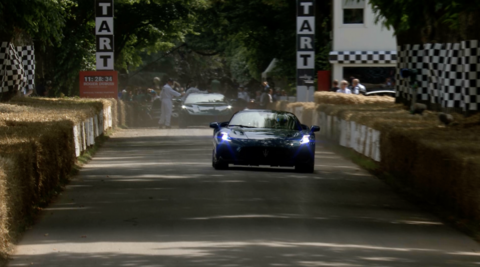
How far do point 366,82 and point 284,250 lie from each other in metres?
31.8

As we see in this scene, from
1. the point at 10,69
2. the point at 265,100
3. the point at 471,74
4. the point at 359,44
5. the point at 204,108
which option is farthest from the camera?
the point at 265,100

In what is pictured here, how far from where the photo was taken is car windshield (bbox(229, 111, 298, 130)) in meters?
17.7

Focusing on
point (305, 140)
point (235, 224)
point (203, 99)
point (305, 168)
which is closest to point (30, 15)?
point (305, 140)

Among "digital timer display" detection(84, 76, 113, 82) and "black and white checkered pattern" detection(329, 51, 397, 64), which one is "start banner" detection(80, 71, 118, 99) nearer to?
"digital timer display" detection(84, 76, 113, 82)

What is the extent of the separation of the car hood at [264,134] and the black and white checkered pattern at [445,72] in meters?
3.83

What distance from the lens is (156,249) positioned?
9.02m

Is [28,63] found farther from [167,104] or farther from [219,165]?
[219,165]

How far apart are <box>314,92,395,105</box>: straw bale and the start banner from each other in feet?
24.9

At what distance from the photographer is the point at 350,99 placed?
27.9 m

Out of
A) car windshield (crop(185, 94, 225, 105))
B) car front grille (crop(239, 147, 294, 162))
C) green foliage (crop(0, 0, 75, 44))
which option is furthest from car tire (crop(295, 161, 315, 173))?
car windshield (crop(185, 94, 225, 105))

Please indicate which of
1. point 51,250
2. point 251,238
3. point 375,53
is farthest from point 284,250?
point 375,53

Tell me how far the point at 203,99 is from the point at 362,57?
7.39 metres

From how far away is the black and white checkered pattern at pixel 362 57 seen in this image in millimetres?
39250

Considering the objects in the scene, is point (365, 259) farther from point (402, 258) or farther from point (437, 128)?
point (437, 128)
